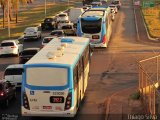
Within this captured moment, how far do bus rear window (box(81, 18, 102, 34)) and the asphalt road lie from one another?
5.93ft

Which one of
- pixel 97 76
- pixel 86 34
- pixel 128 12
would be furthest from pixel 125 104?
pixel 128 12

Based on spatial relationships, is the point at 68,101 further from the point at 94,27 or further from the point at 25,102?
the point at 94,27

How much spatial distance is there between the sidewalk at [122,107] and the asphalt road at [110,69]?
0.36m

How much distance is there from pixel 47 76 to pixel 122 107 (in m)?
4.77

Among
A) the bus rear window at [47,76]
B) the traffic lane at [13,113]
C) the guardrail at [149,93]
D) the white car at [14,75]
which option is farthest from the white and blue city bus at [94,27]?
the bus rear window at [47,76]

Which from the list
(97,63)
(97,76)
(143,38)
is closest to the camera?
(97,76)

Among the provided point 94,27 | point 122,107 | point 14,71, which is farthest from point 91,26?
point 122,107

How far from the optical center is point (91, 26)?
4447cm

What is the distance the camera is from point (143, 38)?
178 ft

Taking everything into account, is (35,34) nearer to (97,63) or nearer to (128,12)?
(97,63)

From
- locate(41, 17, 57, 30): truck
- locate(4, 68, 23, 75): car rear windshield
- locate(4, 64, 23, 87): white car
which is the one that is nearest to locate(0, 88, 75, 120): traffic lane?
locate(4, 64, 23, 87): white car

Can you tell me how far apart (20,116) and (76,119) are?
2464mm

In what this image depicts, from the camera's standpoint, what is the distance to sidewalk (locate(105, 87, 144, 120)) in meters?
21.9

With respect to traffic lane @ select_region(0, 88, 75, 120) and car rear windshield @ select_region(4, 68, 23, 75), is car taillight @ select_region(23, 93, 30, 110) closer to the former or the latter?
traffic lane @ select_region(0, 88, 75, 120)
